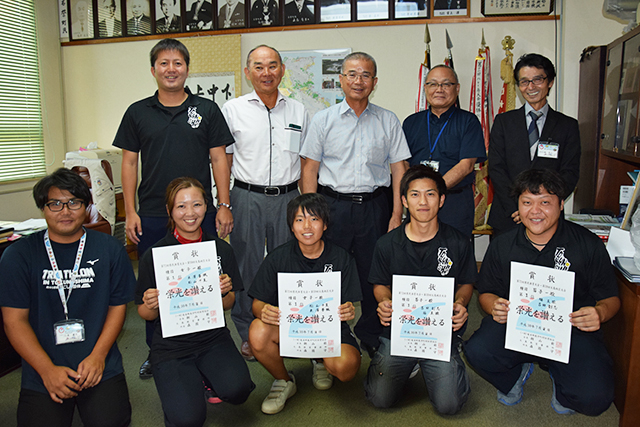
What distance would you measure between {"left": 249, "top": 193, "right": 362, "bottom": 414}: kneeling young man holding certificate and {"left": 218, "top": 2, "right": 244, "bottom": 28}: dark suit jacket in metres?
2.93

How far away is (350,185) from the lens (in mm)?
2516

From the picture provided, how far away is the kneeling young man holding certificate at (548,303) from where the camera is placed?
185 centimetres

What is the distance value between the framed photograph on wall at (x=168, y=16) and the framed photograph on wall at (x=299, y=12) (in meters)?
1.09

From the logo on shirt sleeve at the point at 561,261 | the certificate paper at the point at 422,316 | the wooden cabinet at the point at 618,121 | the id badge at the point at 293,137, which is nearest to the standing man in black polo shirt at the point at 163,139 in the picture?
the id badge at the point at 293,137

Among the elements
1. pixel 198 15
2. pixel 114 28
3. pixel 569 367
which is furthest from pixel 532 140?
pixel 114 28

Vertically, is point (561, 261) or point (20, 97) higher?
point (20, 97)

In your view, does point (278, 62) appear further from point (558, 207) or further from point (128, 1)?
A: point (128, 1)

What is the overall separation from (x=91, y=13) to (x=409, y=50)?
10.6ft

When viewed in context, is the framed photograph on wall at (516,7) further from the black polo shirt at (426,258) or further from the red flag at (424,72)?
the black polo shirt at (426,258)

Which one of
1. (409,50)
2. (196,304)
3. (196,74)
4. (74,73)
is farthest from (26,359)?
(74,73)

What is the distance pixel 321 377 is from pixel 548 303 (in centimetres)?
113

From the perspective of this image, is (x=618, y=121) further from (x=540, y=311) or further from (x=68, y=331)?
(x=68, y=331)

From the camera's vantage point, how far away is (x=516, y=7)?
12.7 feet

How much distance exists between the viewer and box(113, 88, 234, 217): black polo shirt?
2.38 meters
